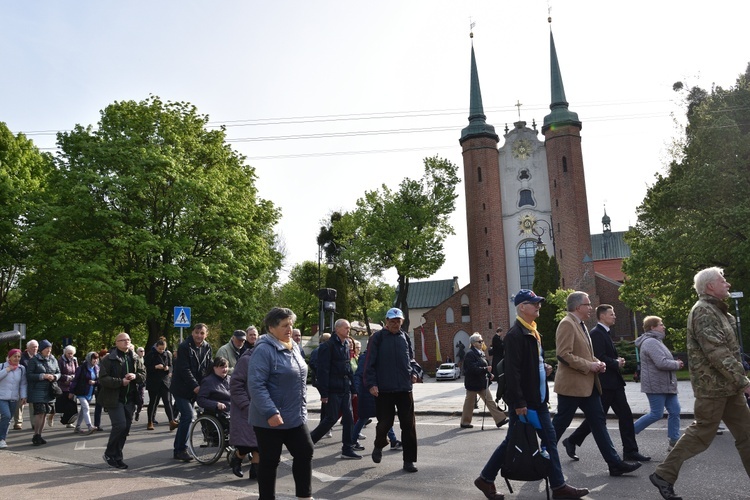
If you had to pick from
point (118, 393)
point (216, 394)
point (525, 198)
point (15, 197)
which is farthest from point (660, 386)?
point (525, 198)

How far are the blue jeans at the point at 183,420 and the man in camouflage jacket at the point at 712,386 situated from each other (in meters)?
6.25

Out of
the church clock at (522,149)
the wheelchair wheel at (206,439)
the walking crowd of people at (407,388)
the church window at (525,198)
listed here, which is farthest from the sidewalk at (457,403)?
the church clock at (522,149)

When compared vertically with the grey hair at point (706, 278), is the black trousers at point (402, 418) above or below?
below

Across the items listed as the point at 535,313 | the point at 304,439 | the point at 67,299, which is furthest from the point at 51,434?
the point at 67,299

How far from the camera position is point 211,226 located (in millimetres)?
27156

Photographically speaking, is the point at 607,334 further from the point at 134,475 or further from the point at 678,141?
the point at 678,141

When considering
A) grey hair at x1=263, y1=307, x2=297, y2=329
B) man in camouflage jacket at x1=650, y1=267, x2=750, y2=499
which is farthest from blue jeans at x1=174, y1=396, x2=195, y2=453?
man in camouflage jacket at x1=650, y1=267, x2=750, y2=499

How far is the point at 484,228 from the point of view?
5425 centimetres

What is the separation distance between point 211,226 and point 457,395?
1321cm

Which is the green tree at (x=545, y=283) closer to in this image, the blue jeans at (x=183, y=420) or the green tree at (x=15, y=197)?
the green tree at (x=15, y=197)

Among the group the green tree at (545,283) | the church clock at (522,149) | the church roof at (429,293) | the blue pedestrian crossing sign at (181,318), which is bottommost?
the blue pedestrian crossing sign at (181,318)

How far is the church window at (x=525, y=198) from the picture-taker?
182ft

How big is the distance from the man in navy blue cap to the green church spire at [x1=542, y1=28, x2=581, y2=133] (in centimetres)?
4962

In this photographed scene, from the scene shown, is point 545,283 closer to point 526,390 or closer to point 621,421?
point 621,421
